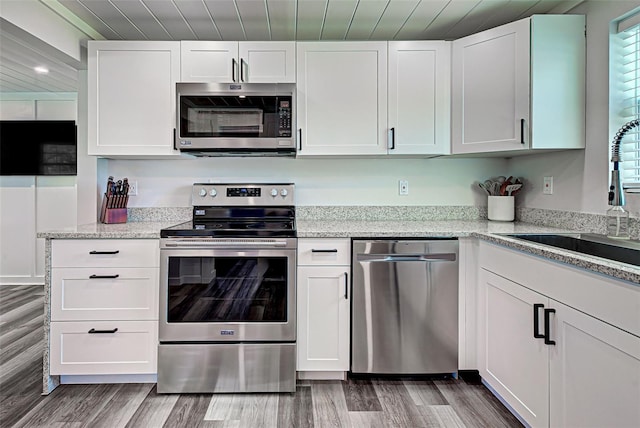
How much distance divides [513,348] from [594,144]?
1.17m

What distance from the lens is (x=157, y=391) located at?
78.5 inches

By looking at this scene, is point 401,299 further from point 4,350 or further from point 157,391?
point 4,350

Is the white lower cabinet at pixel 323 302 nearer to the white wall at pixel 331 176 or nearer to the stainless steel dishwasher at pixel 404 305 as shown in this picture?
the stainless steel dishwasher at pixel 404 305

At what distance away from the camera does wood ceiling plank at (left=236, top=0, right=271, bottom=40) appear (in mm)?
2092

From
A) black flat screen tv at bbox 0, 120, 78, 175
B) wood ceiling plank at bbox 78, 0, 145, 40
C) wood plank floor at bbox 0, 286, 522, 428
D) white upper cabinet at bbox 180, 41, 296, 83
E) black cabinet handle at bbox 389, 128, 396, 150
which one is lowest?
wood plank floor at bbox 0, 286, 522, 428

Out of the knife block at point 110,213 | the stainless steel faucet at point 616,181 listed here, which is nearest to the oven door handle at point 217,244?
the knife block at point 110,213

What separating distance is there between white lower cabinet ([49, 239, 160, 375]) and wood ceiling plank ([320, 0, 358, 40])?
1.70 m

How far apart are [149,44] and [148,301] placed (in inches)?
61.5

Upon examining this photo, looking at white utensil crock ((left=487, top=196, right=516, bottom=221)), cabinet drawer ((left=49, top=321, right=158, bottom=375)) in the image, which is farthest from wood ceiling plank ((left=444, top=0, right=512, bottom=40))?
cabinet drawer ((left=49, top=321, right=158, bottom=375))

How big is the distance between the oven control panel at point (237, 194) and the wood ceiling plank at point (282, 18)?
1.03 meters

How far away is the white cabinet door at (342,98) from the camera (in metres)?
2.31

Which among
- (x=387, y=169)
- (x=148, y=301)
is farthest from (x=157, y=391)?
(x=387, y=169)

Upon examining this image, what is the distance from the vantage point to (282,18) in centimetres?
226

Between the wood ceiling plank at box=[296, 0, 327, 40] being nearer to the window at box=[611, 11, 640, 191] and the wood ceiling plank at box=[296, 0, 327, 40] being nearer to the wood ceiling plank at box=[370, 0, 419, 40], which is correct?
the wood ceiling plank at box=[370, 0, 419, 40]
